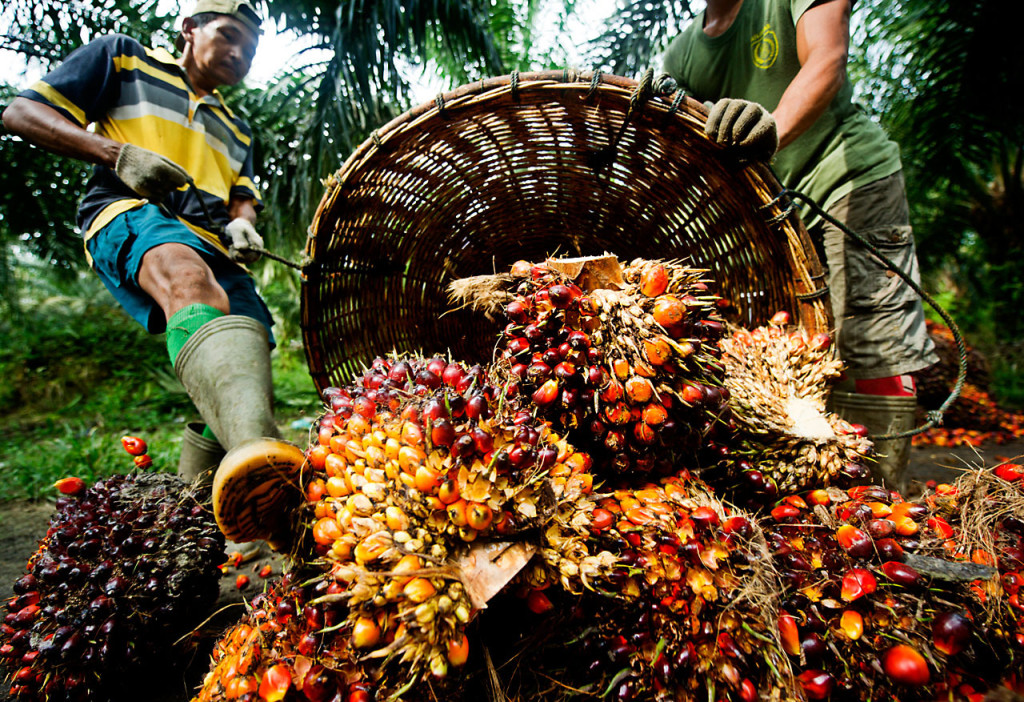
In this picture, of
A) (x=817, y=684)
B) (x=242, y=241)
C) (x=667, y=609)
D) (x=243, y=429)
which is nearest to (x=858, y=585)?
(x=817, y=684)

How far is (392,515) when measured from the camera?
707 mm

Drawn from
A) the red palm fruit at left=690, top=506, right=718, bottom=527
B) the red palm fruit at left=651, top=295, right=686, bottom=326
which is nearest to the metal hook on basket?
the red palm fruit at left=651, top=295, right=686, bottom=326

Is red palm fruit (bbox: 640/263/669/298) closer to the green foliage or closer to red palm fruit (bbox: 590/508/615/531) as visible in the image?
red palm fruit (bbox: 590/508/615/531)

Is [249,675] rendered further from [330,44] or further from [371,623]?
[330,44]

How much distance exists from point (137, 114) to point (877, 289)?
116 inches

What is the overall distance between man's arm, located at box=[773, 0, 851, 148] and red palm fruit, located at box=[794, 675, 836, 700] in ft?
4.52

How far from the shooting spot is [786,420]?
45.9 inches

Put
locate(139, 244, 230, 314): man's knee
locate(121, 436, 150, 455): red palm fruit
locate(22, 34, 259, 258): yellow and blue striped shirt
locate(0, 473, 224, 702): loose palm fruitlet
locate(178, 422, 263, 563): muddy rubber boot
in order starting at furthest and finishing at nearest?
locate(178, 422, 263, 563): muddy rubber boot, locate(22, 34, 259, 258): yellow and blue striped shirt, locate(121, 436, 150, 455): red palm fruit, locate(139, 244, 230, 314): man's knee, locate(0, 473, 224, 702): loose palm fruitlet

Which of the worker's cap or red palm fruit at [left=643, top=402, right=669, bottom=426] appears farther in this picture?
the worker's cap

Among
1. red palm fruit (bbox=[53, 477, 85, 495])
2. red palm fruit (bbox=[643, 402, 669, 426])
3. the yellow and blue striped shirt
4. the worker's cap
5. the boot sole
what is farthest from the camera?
the worker's cap

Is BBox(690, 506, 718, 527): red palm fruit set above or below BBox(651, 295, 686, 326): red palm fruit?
below

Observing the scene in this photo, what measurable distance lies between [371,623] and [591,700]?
1.70 feet

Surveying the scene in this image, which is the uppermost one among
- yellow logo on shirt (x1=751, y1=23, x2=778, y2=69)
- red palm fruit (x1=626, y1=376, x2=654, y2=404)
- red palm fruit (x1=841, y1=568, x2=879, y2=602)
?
yellow logo on shirt (x1=751, y1=23, x2=778, y2=69)

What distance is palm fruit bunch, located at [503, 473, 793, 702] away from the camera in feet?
2.77
